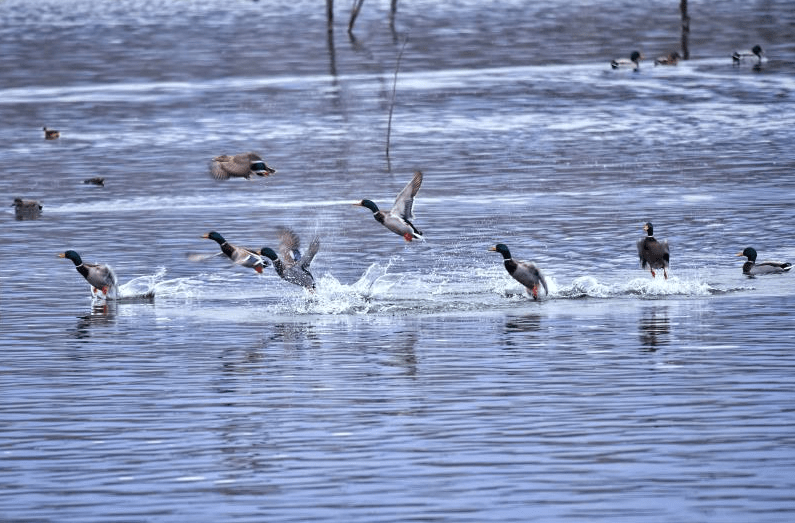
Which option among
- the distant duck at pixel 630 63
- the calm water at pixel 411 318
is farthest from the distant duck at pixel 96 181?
the distant duck at pixel 630 63

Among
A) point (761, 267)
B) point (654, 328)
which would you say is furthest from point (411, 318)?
point (761, 267)

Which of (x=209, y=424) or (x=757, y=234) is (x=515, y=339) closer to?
(x=209, y=424)

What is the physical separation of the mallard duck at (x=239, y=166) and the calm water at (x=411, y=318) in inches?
67.7

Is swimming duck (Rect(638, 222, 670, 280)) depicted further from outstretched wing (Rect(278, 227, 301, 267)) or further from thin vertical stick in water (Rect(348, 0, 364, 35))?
thin vertical stick in water (Rect(348, 0, 364, 35))

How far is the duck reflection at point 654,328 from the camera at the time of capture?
2002 centimetres

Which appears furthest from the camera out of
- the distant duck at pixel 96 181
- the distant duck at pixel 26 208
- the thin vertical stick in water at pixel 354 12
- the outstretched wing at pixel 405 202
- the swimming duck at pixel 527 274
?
the thin vertical stick in water at pixel 354 12

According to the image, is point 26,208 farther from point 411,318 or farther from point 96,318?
point 411,318

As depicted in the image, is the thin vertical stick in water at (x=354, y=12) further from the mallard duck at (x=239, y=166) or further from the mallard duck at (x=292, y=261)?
the mallard duck at (x=292, y=261)

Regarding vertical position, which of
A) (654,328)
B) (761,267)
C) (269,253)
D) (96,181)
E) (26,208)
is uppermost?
(269,253)

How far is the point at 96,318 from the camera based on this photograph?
76.5 feet

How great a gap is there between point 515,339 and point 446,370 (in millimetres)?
2106

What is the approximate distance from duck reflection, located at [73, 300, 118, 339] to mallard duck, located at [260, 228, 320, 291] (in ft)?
7.64

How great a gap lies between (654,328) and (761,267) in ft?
15.4

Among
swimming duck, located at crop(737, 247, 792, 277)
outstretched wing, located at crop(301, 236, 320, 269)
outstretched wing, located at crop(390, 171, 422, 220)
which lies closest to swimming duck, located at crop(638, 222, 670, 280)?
swimming duck, located at crop(737, 247, 792, 277)
